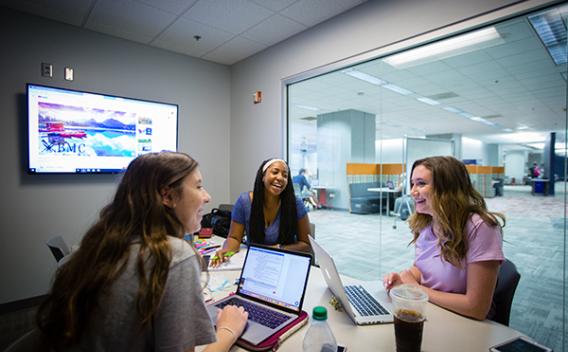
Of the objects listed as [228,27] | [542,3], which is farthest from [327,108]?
[542,3]

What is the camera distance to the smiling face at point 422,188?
4.70ft

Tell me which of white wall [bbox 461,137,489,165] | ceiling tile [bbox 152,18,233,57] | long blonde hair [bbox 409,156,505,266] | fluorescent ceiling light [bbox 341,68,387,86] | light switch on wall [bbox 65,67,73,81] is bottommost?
long blonde hair [bbox 409,156,505,266]

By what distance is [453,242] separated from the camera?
1302 mm

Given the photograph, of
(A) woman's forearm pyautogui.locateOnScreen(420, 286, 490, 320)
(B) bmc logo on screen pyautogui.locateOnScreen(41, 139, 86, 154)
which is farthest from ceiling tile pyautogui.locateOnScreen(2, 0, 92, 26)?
(A) woman's forearm pyautogui.locateOnScreen(420, 286, 490, 320)

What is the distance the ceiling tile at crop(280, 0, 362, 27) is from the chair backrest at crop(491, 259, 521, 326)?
2.40 m

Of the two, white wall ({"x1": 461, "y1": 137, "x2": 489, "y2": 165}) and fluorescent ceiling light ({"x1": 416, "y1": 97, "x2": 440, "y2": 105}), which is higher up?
fluorescent ceiling light ({"x1": 416, "y1": 97, "x2": 440, "y2": 105})

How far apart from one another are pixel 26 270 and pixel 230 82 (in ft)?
10.6

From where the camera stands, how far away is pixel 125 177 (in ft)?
2.93

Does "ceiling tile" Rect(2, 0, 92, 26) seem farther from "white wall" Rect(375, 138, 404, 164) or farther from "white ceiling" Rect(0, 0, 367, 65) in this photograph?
"white wall" Rect(375, 138, 404, 164)

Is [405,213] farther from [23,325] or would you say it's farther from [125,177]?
[23,325]

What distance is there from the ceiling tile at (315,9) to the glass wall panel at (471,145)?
0.53 meters

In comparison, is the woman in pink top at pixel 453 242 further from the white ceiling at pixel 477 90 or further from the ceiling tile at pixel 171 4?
the ceiling tile at pixel 171 4

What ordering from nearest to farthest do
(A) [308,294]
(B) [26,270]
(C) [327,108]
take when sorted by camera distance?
(A) [308,294], (B) [26,270], (C) [327,108]

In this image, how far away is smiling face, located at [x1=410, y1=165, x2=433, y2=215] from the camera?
143 cm
